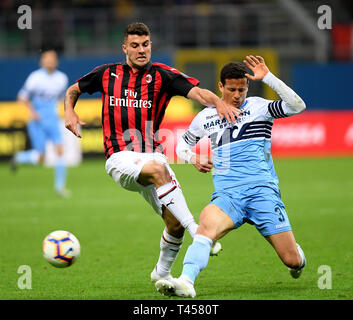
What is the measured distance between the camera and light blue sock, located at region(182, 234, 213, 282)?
5.52 m

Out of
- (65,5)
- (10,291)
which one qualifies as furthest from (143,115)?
(65,5)

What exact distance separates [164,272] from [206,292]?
1.81 feet

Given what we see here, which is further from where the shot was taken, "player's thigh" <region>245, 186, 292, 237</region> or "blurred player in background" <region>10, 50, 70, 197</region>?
"blurred player in background" <region>10, 50, 70, 197</region>

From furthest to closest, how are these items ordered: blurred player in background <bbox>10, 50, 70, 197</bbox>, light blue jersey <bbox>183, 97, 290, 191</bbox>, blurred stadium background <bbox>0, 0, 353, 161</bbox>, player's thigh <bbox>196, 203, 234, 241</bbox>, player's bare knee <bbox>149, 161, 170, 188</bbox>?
blurred stadium background <bbox>0, 0, 353, 161</bbox> < blurred player in background <bbox>10, 50, 70, 197</bbox> < player's bare knee <bbox>149, 161, 170, 188</bbox> < light blue jersey <bbox>183, 97, 290, 191</bbox> < player's thigh <bbox>196, 203, 234, 241</bbox>

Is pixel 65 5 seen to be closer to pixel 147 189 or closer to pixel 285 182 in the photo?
pixel 285 182

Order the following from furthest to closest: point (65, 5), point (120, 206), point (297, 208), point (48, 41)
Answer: point (65, 5) → point (48, 41) → point (120, 206) → point (297, 208)

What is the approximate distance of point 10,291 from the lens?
6.16 m

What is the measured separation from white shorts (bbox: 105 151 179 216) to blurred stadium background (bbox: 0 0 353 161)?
1586cm

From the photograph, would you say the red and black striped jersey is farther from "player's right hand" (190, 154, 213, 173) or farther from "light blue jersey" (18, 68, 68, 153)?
"light blue jersey" (18, 68, 68, 153)

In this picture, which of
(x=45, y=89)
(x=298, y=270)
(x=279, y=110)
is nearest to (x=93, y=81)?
(x=279, y=110)
